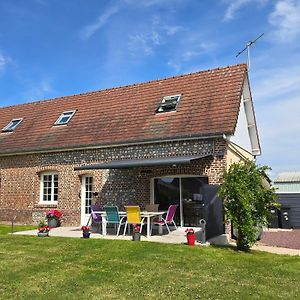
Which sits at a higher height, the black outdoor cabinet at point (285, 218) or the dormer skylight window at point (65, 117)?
the dormer skylight window at point (65, 117)

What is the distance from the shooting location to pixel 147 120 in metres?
15.6

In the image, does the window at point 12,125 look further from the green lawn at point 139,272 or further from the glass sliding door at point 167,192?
the green lawn at point 139,272

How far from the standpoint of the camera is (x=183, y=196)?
1418cm

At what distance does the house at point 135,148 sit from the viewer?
1345 cm

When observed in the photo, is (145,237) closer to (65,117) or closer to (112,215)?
(112,215)

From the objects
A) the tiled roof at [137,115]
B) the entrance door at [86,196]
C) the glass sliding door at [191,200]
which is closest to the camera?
the glass sliding door at [191,200]

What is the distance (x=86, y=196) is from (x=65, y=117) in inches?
A: 194

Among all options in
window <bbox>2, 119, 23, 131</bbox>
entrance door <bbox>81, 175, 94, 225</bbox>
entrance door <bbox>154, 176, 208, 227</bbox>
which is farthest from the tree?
window <bbox>2, 119, 23, 131</bbox>

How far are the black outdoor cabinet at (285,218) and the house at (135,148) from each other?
3350 mm

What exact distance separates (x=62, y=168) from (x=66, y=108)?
14.6ft

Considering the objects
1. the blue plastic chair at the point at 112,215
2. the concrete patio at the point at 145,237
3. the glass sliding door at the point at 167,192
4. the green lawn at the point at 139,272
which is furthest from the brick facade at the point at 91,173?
the green lawn at the point at 139,272

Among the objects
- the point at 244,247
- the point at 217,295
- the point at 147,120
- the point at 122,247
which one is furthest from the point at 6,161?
the point at 217,295

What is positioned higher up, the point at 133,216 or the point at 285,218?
the point at 133,216

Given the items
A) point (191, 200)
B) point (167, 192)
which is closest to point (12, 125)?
point (167, 192)
